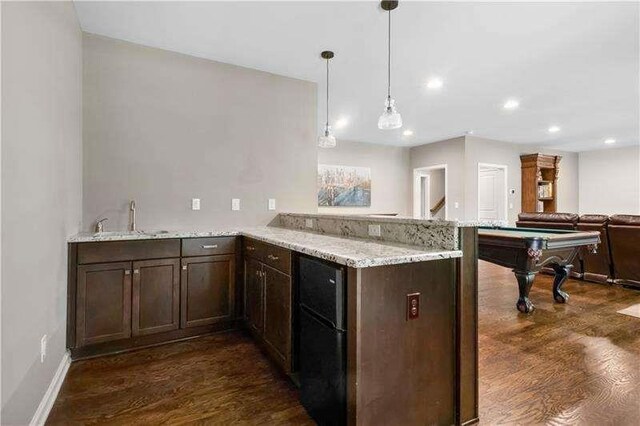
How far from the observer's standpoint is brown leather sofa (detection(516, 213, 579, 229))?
4.66m

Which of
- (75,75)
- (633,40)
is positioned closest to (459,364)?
(75,75)

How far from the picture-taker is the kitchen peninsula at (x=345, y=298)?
1.48 metres

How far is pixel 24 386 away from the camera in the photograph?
1.50 m

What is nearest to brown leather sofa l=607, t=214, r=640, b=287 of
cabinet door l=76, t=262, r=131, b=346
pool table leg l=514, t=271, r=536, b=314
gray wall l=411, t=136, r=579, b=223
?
pool table leg l=514, t=271, r=536, b=314

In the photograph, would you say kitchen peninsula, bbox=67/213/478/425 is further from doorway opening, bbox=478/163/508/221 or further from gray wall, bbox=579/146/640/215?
gray wall, bbox=579/146/640/215

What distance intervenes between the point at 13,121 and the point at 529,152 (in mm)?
9170

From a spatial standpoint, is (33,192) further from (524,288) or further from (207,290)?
(524,288)

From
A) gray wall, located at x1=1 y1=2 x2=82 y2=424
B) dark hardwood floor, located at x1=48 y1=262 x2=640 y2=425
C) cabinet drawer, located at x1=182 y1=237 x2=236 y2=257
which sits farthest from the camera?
cabinet drawer, located at x1=182 y1=237 x2=236 y2=257

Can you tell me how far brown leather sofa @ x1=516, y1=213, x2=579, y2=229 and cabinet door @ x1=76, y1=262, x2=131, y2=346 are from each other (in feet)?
17.7

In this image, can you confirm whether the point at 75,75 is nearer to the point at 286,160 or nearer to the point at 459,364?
the point at 286,160

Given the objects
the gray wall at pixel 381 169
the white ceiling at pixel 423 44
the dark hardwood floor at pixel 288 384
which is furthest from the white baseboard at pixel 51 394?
the gray wall at pixel 381 169

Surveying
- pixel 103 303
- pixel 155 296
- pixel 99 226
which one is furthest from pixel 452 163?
pixel 103 303

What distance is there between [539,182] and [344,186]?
4.73 metres

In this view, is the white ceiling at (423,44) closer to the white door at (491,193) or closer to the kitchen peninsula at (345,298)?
the kitchen peninsula at (345,298)
